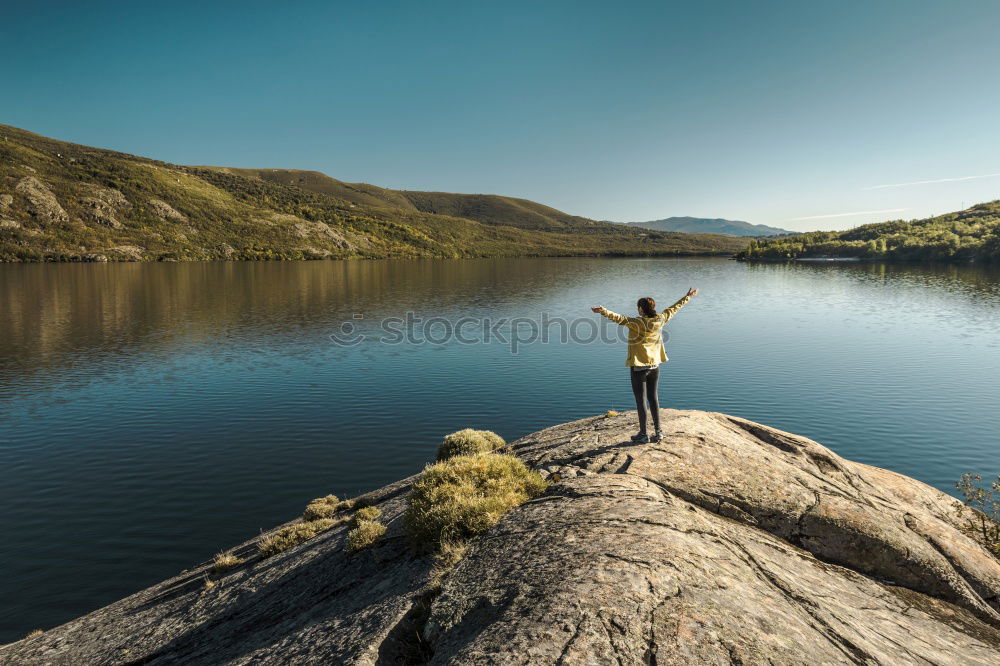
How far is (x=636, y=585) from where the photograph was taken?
6973 millimetres

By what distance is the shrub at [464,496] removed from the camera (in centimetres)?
990

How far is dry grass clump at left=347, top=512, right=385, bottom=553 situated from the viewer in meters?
11.6

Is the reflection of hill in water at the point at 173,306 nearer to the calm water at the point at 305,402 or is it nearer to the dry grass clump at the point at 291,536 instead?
the calm water at the point at 305,402

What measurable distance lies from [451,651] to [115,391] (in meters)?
38.3

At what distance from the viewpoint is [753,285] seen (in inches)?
4466

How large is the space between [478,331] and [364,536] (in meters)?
46.3

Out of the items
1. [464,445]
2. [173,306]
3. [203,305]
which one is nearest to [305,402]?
[464,445]

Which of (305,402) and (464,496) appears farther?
(305,402)

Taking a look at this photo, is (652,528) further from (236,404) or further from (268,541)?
(236,404)

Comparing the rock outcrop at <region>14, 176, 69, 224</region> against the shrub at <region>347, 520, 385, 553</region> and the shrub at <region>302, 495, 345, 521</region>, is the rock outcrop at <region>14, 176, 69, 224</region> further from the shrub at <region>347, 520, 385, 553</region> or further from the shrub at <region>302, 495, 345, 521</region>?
the shrub at <region>347, 520, 385, 553</region>

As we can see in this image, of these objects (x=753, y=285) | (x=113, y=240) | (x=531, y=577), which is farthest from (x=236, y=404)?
(x=113, y=240)

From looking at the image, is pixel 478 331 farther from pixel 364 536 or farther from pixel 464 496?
pixel 464 496

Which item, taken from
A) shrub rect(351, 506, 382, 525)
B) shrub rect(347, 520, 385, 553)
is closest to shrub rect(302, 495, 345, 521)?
shrub rect(351, 506, 382, 525)

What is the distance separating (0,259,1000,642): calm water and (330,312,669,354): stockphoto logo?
80 centimetres
